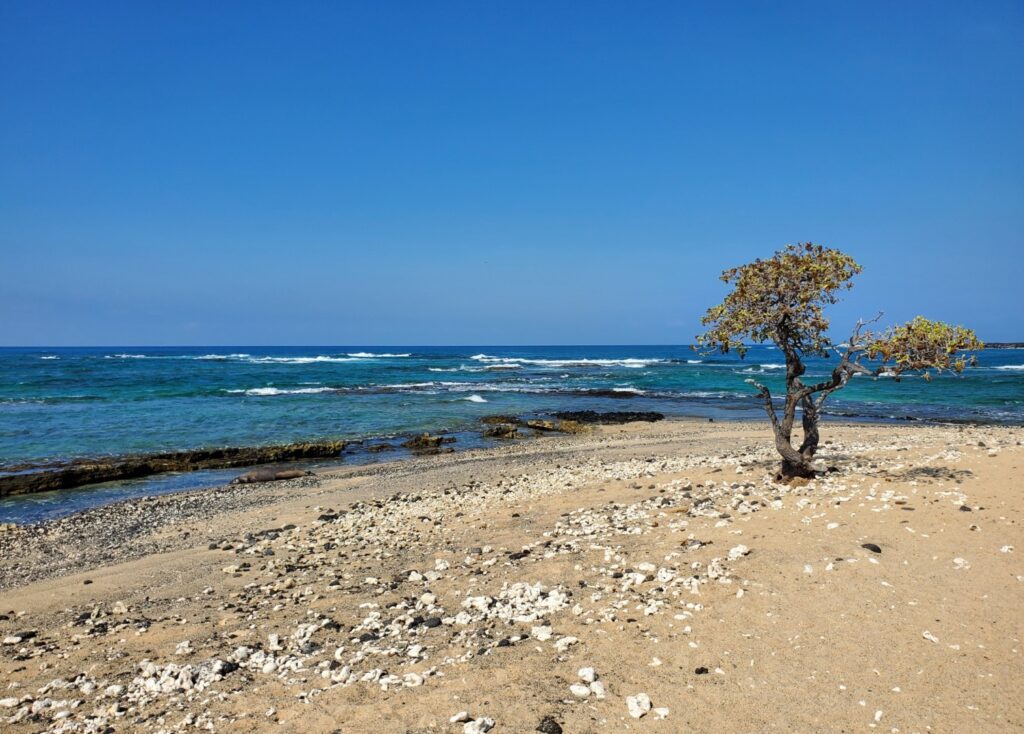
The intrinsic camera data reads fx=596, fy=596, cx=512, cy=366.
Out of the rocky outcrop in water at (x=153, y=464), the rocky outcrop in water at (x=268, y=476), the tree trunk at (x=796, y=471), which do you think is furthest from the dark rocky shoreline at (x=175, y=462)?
the tree trunk at (x=796, y=471)

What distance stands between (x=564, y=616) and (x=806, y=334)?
7.39 meters

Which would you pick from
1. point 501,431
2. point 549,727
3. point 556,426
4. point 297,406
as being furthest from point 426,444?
point 549,727

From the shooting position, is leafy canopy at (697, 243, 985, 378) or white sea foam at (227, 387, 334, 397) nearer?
leafy canopy at (697, 243, 985, 378)

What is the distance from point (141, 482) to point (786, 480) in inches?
697

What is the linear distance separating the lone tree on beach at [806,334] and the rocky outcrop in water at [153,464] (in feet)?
50.4

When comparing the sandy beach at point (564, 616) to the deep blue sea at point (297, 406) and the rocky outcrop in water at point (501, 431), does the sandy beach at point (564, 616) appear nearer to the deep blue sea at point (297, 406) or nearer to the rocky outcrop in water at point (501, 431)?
the deep blue sea at point (297, 406)

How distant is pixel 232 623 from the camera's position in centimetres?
697

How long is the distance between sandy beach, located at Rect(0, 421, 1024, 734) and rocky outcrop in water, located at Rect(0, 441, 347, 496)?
253 inches

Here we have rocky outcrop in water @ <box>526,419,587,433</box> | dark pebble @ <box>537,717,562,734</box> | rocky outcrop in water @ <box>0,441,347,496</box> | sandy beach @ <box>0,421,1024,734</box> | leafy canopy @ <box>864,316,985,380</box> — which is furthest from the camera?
rocky outcrop in water @ <box>526,419,587,433</box>

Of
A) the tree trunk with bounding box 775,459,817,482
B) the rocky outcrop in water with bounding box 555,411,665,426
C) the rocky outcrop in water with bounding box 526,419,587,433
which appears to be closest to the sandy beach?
the tree trunk with bounding box 775,459,817,482

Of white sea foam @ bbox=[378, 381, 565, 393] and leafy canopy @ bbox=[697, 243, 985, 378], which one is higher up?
leafy canopy @ bbox=[697, 243, 985, 378]

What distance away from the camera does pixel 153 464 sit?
19.3m

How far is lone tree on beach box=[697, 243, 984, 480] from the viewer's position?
971 centimetres

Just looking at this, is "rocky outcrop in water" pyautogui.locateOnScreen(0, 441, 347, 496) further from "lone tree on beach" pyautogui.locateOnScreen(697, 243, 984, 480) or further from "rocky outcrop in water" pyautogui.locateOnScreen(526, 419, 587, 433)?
"lone tree on beach" pyautogui.locateOnScreen(697, 243, 984, 480)
